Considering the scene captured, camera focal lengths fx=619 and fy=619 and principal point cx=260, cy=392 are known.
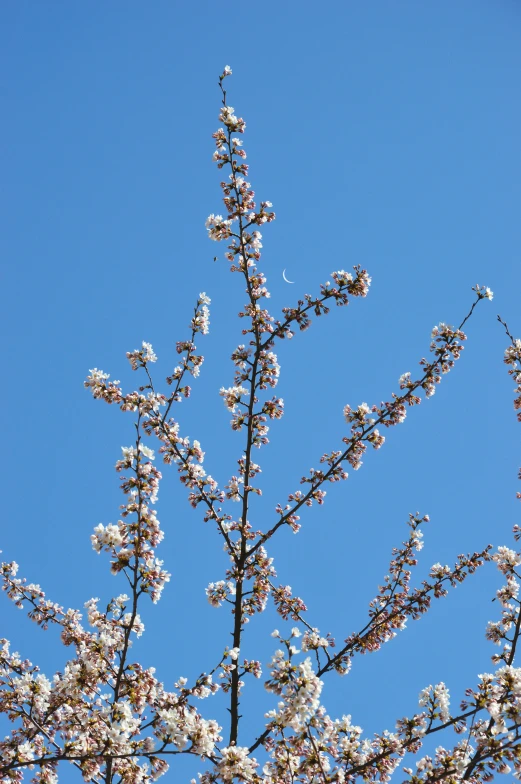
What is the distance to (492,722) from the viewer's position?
19.2ft

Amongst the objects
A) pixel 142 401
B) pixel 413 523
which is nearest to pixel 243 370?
pixel 142 401

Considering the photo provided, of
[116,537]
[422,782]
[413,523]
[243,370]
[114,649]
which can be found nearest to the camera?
[422,782]

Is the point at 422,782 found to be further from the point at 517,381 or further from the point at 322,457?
the point at 517,381

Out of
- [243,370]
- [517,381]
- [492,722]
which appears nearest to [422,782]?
[492,722]

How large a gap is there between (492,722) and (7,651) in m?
5.61

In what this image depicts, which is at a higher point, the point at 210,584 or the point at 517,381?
the point at 517,381

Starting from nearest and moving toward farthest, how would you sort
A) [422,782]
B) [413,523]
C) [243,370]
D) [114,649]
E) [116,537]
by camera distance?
[422,782]
[116,537]
[114,649]
[243,370]
[413,523]

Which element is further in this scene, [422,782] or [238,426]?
[238,426]

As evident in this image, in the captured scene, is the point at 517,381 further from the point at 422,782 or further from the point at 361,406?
the point at 422,782

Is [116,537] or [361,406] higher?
[361,406]

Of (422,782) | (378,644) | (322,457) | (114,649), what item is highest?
(322,457)

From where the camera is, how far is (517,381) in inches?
351

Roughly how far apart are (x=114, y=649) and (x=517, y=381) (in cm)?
653

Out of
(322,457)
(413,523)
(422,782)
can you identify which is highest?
(322,457)
